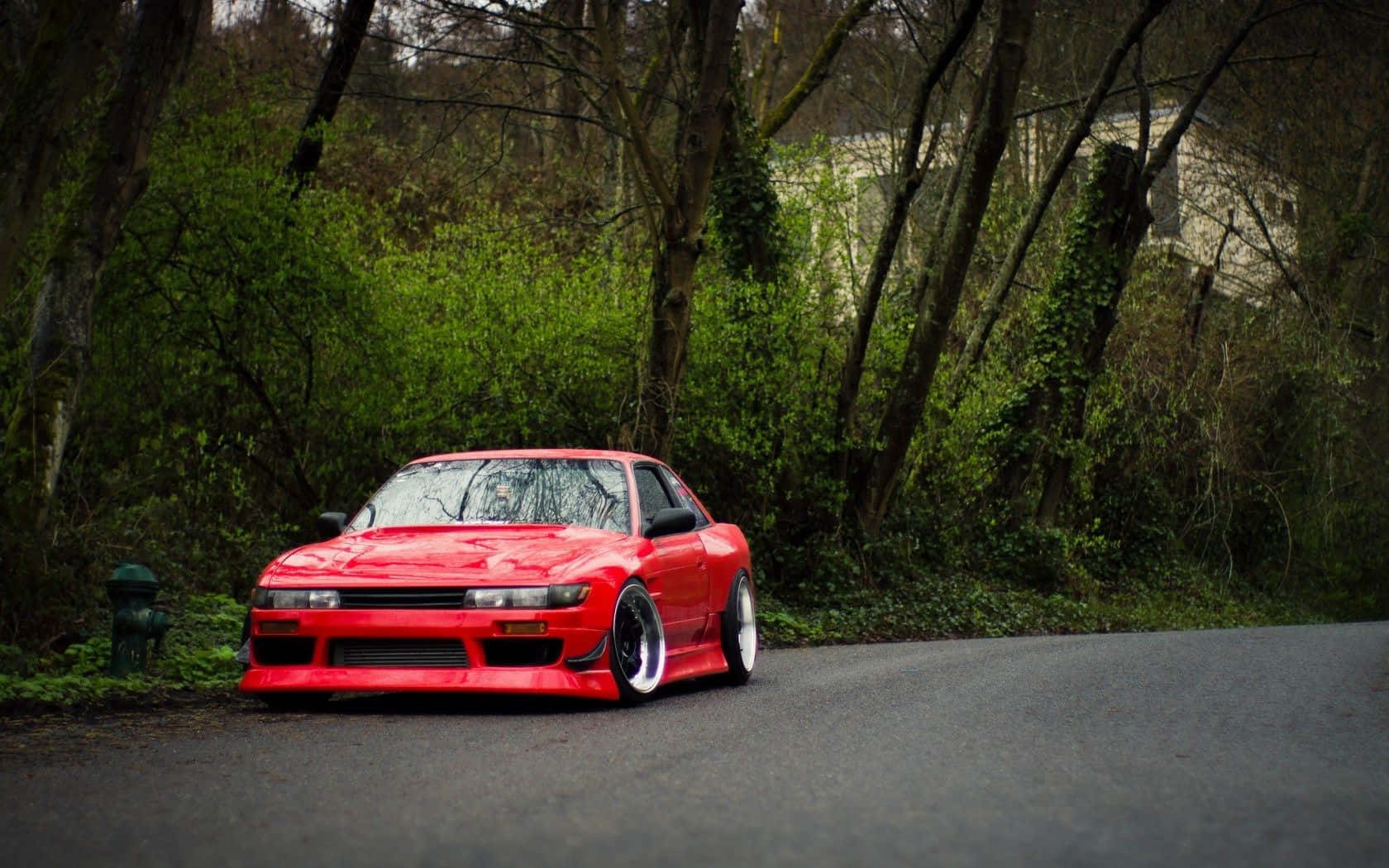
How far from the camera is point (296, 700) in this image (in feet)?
33.3

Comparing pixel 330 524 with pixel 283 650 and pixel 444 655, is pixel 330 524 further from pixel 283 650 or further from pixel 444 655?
pixel 444 655

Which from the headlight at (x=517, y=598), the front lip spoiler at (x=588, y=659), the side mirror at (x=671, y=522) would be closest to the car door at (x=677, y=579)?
the side mirror at (x=671, y=522)

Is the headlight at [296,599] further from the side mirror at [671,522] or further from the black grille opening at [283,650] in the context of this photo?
the side mirror at [671,522]

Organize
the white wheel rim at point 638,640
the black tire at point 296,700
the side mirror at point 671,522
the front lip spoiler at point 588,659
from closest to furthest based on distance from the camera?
1. the front lip spoiler at point 588,659
2. the white wheel rim at point 638,640
3. the black tire at point 296,700
4. the side mirror at point 671,522

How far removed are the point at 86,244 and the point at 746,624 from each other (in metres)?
6.31

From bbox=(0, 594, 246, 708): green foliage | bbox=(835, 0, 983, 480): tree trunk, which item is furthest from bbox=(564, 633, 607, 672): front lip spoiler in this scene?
bbox=(835, 0, 983, 480): tree trunk

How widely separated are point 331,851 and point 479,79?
15429 millimetres

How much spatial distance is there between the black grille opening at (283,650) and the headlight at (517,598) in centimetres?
97

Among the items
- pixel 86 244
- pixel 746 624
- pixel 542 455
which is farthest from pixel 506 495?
pixel 86 244

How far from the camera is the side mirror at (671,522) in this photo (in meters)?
10.3

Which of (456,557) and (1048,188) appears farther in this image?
(1048,188)

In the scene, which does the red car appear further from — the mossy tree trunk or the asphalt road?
the mossy tree trunk

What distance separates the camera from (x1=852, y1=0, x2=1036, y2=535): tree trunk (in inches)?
809

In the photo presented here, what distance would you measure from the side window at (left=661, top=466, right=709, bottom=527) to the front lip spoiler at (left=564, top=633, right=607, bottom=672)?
2.64 meters
